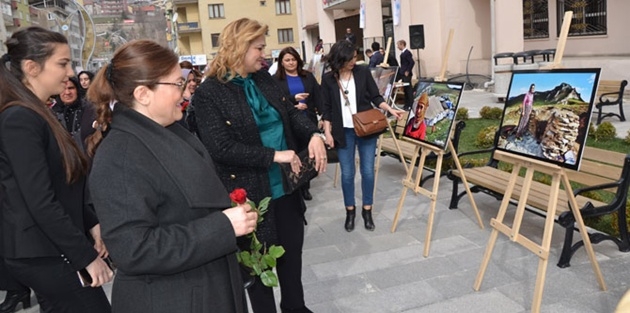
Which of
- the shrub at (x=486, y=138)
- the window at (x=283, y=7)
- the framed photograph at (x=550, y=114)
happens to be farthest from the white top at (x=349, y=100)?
the window at (x=283, y=7)

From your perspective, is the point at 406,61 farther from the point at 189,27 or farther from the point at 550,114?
the point at 189,27

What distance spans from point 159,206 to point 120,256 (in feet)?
0.62

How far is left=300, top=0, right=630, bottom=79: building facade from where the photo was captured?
17.2 metres

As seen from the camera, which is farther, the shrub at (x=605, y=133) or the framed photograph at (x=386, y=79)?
the shrub at (x=605, y=133)

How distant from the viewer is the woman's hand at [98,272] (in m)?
2.23

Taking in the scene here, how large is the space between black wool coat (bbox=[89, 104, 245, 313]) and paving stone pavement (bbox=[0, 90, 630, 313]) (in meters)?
2.22

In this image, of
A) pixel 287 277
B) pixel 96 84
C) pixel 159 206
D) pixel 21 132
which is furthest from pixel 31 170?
pixel 287 277

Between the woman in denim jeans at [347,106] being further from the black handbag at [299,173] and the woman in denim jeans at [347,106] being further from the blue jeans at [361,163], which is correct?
the black handbag at [299,173]

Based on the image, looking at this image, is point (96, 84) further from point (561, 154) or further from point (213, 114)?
point (561, 154)

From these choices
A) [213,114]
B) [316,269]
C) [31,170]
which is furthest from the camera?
[316,269]

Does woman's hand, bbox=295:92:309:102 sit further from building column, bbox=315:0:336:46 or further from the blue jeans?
building column, bbox=315:0:336:46

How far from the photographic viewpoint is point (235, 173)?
2.98 m

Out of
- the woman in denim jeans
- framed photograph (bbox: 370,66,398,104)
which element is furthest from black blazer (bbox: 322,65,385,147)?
framed photograph (bbox: 370,66,398,104)

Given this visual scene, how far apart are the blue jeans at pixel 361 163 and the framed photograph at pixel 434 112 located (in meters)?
0.42
